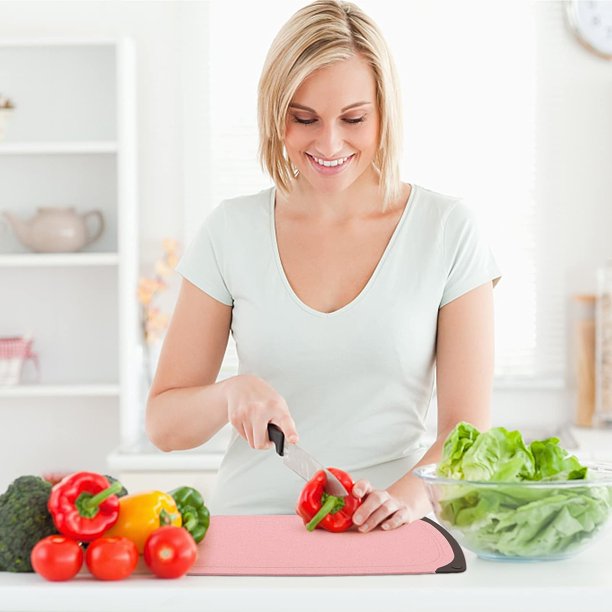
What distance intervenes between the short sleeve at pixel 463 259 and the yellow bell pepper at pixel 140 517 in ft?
2.26

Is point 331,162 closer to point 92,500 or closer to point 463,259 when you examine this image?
point 463,259

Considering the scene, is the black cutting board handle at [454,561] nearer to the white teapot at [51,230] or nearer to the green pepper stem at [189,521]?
the green pepper stem at [189,521]

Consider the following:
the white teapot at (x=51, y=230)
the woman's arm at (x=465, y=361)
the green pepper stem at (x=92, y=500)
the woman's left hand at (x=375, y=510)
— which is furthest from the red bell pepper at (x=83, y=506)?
the white teapot at (x=51, y=230)

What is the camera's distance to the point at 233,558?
4.09 ft

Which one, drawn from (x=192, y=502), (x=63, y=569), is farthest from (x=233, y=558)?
(x=63, y=569)

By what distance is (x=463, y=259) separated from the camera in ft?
5.55

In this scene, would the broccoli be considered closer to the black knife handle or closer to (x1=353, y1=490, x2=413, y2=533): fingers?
the black knife handle

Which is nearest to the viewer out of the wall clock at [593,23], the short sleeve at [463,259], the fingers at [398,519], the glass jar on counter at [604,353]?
the fingers at [398,519]

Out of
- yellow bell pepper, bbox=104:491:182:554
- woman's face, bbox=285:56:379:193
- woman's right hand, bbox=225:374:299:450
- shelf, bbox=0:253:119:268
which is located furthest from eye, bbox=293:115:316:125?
shelf, bbox=0:253:119:268

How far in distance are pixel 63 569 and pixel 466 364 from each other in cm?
77

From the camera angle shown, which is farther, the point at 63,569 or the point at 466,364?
the point at 466,364

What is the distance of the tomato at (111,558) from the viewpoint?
1133 mm

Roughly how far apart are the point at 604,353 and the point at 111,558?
2444mm

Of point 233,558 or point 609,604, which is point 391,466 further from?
point 609,604
